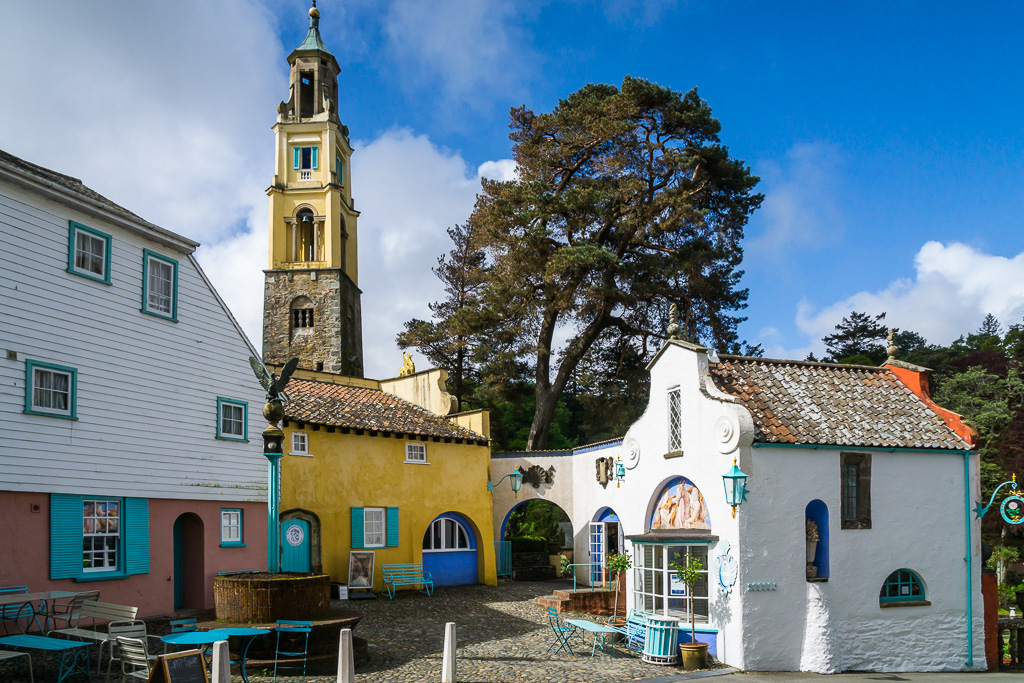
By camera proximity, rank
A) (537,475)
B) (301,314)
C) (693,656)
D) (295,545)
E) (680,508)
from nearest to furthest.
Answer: (693,656), (680,508), (295,545), (537,475), (301,314)

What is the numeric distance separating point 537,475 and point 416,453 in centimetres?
472

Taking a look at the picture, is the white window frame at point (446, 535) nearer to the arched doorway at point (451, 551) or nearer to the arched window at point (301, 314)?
the arched doorway at point (451, 551)

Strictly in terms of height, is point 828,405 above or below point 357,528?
above

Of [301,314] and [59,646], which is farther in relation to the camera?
[301,314]

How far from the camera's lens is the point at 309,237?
39594 mm

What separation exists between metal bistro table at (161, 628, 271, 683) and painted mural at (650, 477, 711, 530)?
872 cm

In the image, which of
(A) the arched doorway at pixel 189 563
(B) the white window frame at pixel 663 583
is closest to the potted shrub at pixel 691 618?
(B) the white window frame at pixel 663 583

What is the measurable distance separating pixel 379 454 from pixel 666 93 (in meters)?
17.5

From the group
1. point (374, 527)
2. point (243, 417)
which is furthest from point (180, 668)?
point (374, 527)

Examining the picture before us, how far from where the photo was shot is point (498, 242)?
30516 millimetres

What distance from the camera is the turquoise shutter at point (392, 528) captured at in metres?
22.9

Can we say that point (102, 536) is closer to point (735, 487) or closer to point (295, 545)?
point (295, 545)

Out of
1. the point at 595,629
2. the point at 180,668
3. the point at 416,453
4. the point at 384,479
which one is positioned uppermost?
the point at 416,453

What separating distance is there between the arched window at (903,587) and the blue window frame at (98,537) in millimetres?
14355
